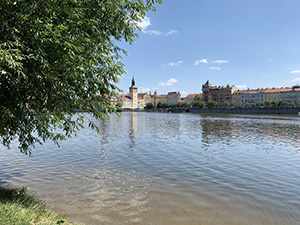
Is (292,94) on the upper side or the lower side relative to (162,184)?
upper

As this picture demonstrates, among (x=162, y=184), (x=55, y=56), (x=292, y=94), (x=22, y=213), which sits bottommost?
(x=162, y=184)

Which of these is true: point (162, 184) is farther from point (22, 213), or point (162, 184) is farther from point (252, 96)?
point (252, 96)

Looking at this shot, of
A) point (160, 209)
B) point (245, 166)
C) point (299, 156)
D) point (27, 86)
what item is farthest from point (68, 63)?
point (299, 156)

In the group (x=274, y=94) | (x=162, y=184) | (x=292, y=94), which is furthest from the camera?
(x=274, y=94)

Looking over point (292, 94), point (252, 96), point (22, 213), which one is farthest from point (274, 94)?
point (22, 213)

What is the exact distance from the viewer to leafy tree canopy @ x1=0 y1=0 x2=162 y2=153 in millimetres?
6035

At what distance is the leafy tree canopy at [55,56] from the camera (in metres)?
6.04

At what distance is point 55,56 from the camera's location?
6.55 meters

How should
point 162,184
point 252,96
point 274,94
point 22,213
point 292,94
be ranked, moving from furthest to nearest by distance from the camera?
1. point 252,96
2. point 274,94
3. point 292,94
4. point 162,184
5. point 22,213

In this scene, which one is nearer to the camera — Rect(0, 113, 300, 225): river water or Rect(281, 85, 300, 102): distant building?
Rect(0, 113, 300, 225): river water

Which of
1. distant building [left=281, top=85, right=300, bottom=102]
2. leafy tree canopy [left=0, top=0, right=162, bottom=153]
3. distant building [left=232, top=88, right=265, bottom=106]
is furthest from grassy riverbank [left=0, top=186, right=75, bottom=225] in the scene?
distant building [left=232, top=88, right=265, bottom=106]

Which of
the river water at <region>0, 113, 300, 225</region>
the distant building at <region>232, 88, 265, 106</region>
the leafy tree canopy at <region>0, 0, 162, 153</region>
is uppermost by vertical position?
the distant building at <region>232, 88, 265, 106</region>

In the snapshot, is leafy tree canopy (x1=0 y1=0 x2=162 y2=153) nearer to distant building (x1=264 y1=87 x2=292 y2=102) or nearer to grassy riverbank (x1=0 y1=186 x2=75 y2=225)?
grassy riverbank (x1=0 y1=186 x2=75 y2=225)

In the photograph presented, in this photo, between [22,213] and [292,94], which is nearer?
[22,213]
